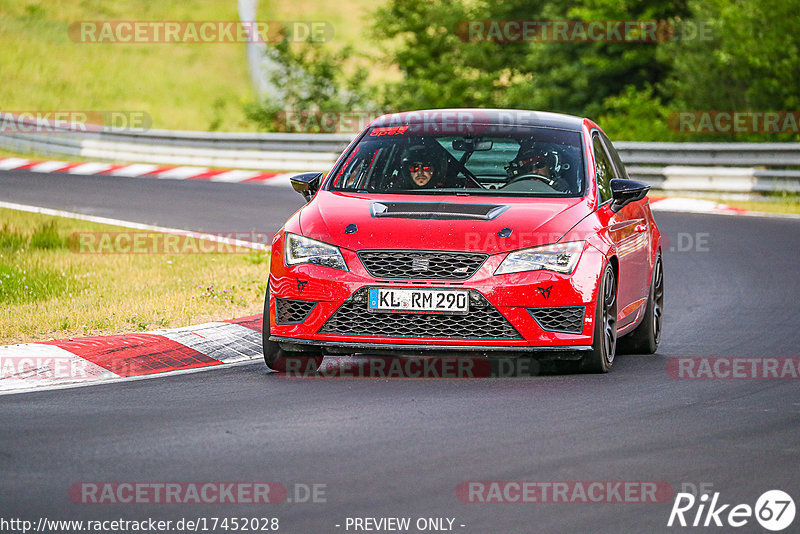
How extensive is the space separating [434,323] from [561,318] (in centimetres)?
79

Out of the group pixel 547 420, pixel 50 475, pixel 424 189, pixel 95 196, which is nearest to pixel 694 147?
pixel 95 196

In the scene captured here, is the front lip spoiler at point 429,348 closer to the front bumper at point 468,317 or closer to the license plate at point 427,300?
the front bumper at point 468,317

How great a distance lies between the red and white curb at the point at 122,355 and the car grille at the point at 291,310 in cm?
85

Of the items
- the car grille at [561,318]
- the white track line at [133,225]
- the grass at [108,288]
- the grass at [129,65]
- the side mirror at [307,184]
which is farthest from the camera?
the grass at [129,65]

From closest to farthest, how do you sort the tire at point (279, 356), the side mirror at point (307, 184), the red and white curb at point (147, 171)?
the tire at point (279, 356) < the side mirror at point (307, 184) < the red and white curb at point (147, 171)

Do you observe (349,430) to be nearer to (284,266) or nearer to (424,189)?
(284,266)

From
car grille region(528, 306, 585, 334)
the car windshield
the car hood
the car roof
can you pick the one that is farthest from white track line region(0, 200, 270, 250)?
car grille region(528, 306, 585, 334)

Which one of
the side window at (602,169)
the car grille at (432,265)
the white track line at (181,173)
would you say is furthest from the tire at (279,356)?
the white track line at (181,173)

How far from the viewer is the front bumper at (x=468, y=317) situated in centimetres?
861

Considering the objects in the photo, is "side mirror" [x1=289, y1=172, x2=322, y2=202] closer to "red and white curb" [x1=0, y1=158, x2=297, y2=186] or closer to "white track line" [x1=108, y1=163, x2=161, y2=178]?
"red and white curb" [x1=0, y1=158, x2=297, y2=186]

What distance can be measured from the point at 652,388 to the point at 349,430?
240cm

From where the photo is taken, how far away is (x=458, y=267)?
28.1 ft

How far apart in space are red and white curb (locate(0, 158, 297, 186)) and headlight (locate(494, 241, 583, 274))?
62.4ft

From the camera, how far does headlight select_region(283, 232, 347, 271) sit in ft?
28.8
